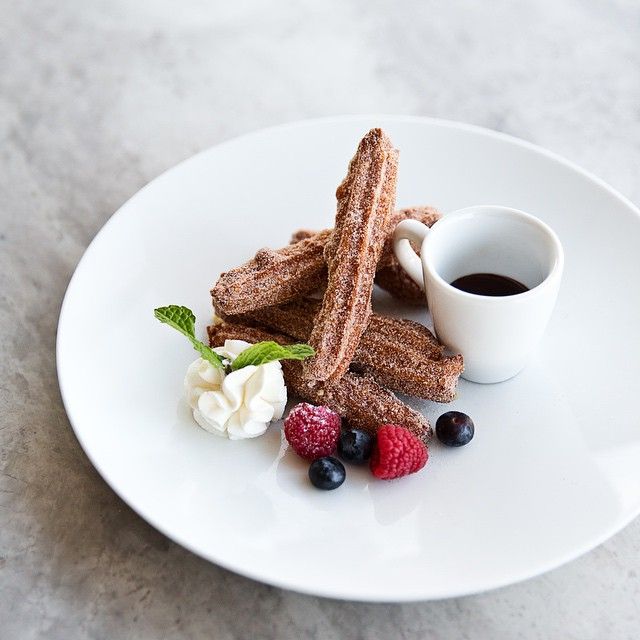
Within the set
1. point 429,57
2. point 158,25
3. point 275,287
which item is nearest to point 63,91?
point 158,25

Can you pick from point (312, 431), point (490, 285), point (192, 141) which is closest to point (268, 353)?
point (312, 431)

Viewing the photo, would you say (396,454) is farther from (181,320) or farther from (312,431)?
(181,320)

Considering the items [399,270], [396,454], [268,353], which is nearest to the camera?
[396,454]

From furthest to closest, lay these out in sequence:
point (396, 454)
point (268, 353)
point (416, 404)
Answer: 1. point (416, 404)
2. point (268, 353)
3. point (396, 454)

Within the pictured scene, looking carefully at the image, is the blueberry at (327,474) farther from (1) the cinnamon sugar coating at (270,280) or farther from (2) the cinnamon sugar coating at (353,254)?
(1) the cinnamon sugar coating at (270,280)

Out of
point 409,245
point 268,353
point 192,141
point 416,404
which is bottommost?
point 192,141

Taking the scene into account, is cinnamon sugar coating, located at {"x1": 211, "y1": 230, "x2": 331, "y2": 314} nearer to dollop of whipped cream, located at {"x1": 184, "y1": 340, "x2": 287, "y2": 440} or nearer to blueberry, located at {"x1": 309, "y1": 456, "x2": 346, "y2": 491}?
dollop of whipped cream, located at {"x1": 184, "y1": 340, "x2": 287, "y2": 440}
